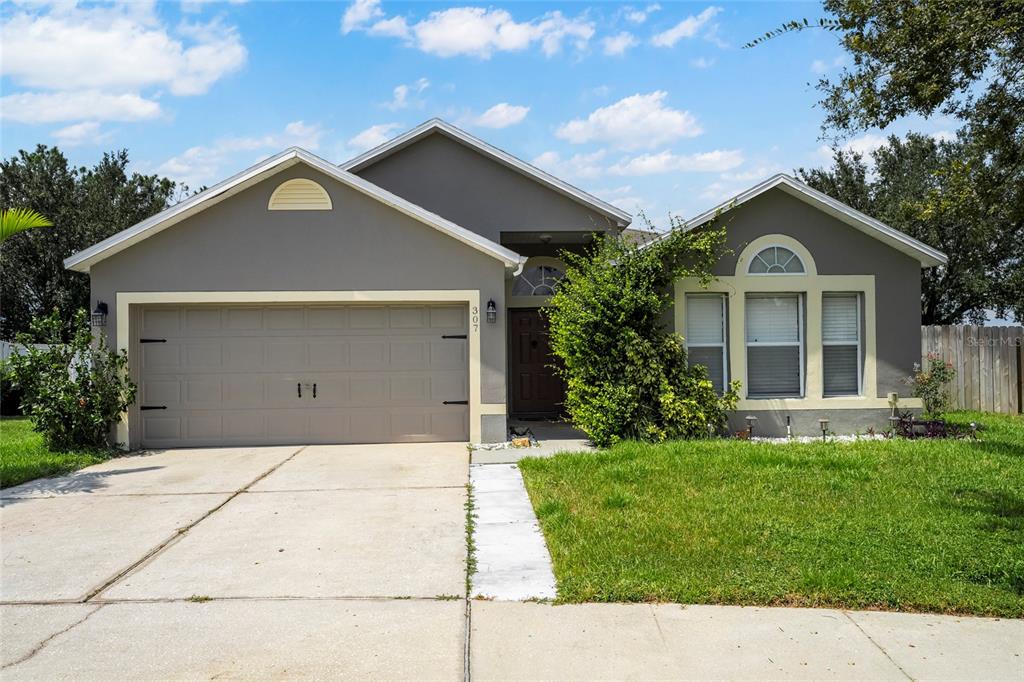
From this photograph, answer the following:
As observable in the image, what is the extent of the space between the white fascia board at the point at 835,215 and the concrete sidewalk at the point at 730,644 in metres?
7.53

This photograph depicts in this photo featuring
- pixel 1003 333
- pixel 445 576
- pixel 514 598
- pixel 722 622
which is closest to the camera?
pixel 722 622

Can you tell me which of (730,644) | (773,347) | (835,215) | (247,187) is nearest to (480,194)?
(247,187)

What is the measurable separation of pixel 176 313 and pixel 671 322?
757 cm

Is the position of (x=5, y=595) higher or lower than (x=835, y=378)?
lower

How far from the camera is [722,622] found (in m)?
4.81

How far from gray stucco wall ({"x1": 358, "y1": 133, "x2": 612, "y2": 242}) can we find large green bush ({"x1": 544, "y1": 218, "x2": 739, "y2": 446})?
2.46 meters

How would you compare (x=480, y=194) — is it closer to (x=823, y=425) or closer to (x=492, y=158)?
(x=492, y=158)

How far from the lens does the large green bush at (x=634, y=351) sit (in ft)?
35.9

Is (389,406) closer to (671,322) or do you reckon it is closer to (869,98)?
(671,322)

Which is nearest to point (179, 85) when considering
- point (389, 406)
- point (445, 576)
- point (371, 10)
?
point (371, 10)

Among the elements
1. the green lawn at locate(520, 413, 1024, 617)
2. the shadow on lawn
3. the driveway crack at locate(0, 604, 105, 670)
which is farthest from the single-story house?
the driveway crack at locate(0, 604, 105, 670)

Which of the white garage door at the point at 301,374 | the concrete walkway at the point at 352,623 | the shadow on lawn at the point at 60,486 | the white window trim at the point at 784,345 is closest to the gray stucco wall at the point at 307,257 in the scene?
the white garage door at the point at 301,374

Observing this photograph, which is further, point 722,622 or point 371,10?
point 371,10

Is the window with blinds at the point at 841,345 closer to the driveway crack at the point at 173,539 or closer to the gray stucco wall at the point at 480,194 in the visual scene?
the gray stucco wall at the point at 480,194
